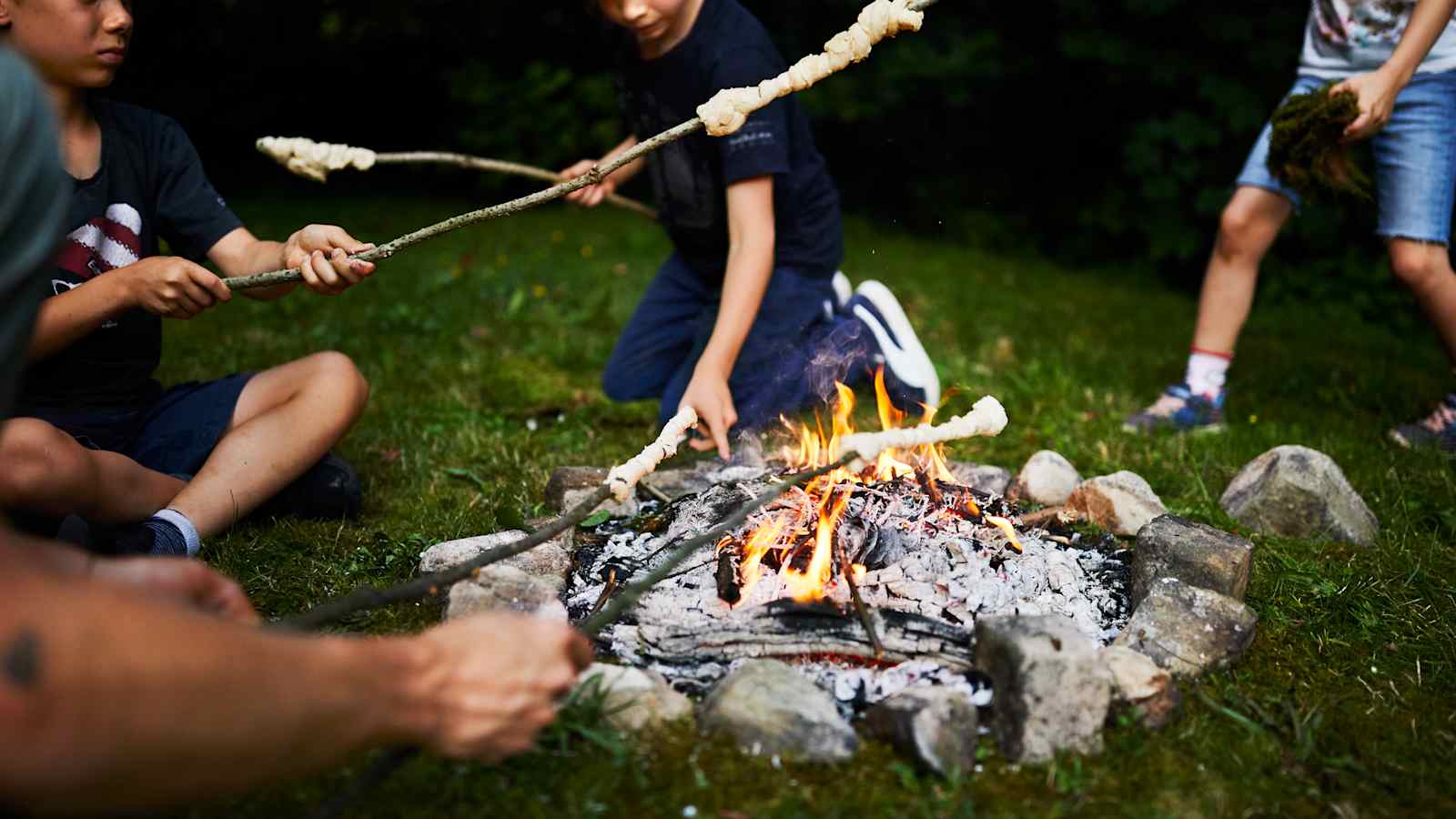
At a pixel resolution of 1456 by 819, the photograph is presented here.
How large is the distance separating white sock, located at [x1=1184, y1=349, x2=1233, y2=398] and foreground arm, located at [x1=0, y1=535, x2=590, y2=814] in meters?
3.56

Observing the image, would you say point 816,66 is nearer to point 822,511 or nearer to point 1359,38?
point 822,511

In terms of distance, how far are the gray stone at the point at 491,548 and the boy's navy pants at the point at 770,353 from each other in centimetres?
103

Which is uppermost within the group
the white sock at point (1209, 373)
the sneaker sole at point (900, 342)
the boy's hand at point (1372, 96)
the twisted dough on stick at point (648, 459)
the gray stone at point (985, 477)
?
the boy's hand at point (1372, 96)

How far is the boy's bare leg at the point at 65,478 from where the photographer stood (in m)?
2.42

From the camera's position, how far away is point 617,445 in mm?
3889

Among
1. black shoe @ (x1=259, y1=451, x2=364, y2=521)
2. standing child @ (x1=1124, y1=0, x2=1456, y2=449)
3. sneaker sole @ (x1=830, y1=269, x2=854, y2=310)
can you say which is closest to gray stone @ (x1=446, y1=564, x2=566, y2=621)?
black shoe @ (x1=259, y1=451, x2=364, y2=521)

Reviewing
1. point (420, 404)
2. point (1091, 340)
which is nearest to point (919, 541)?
point (420, 404)

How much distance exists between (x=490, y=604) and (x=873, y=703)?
0.79m

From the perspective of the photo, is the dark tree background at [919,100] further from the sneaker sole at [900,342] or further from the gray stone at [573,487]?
the gray stone at [573,487]

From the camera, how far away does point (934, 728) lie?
191 centimetres

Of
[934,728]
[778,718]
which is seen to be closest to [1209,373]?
[934,728]

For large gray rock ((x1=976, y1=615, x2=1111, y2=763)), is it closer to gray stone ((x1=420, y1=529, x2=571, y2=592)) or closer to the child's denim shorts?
gray stone ((x1=420, y1=529, x2=571, y2=592))

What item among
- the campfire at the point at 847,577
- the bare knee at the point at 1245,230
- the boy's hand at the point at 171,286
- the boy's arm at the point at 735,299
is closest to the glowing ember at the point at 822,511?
the campfire at the point at 847,577

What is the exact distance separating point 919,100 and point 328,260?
25.4 feet
